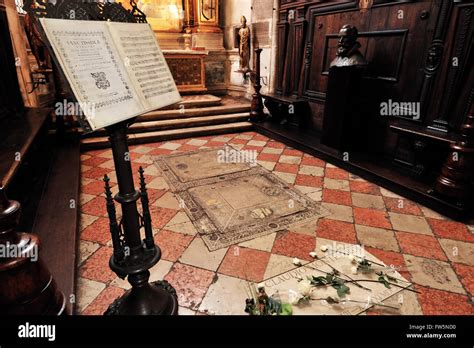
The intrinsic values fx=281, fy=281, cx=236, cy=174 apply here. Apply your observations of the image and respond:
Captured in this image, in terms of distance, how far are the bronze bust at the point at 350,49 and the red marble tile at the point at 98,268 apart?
3.70 metres

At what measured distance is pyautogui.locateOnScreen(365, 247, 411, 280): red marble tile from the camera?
7.13 ft

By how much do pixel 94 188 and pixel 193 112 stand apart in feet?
10.1

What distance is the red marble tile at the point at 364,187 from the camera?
136 inches

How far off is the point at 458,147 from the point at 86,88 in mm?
3246

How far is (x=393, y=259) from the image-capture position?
2303mm

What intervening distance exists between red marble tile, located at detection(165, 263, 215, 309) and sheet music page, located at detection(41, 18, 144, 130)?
52.0 inches

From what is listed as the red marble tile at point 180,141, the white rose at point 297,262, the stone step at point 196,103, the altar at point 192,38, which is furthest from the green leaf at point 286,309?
the altar at point 192,38

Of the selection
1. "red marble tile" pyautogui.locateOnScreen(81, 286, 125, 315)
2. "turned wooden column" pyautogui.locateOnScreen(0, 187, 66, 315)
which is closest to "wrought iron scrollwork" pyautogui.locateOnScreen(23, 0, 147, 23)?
"turned wooden column" pyautogui.locateOnScreen(0, 187, 66, 315)

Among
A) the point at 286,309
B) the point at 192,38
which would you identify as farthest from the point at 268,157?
the point at 192,38

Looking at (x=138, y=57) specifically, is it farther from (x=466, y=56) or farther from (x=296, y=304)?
(x=466, y=56)

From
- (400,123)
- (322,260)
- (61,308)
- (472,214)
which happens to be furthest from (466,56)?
(61,308)

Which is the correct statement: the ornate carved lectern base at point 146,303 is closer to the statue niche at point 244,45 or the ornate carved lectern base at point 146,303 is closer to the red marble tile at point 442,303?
the red marble tile at point 442,303

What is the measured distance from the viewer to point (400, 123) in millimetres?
3611

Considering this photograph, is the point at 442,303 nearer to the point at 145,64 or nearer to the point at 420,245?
the point at 420,245
